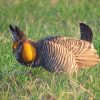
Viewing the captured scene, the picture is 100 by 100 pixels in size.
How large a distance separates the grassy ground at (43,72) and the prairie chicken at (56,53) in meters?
0.10

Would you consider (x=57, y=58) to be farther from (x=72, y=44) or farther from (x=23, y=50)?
(x=23, y=50)

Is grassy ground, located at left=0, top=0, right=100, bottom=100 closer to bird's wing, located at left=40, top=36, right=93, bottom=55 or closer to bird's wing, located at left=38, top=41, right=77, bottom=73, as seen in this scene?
bird's wing, located at left=38, top=41, right=77, bottom=73

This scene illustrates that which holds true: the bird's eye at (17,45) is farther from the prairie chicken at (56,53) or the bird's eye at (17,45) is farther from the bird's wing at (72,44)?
the bird's wing at (72,44)

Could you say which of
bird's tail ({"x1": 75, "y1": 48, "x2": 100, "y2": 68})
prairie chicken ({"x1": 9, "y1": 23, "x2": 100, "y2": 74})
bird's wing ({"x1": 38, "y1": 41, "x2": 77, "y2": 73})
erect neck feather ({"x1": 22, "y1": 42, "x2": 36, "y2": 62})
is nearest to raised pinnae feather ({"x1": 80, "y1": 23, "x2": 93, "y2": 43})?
prairie chicken ({"x1": 9, "y1": 23, "x2": 100, "y2": 74})

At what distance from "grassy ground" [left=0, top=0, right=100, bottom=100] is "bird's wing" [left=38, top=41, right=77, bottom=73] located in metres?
0.09

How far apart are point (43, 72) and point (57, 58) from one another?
1.43 feet

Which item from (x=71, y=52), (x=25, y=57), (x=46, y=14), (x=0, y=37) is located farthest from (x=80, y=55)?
(x=46, y=14)

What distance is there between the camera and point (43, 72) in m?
7.84

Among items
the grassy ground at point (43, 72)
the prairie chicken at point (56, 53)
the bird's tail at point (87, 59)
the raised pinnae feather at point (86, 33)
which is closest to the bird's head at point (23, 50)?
the prairie chicken at point (56, 53)

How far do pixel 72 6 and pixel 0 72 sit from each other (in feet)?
17.7

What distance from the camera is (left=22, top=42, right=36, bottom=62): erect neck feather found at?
7.73 meters

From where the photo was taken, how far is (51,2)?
13211mm

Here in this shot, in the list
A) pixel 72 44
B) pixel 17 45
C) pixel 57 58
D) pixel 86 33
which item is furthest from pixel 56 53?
pixel 86 33

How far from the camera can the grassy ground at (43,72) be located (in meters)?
6.81
